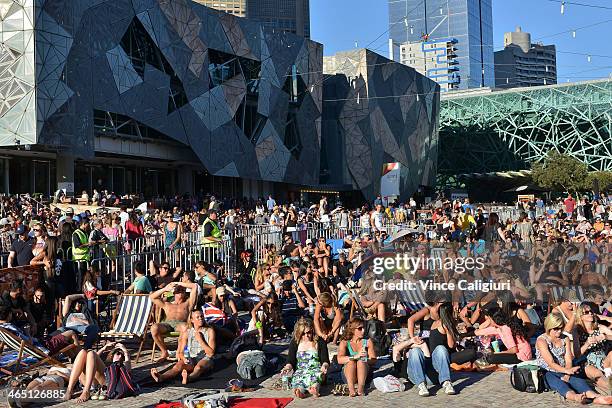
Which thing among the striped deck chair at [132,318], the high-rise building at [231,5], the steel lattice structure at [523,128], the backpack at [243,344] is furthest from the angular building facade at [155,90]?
the high-rise building at [231,5]

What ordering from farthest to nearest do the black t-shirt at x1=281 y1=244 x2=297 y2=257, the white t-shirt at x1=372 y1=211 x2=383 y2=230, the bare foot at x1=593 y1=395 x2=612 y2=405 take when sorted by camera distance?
the white t-shirt at x1=372 y1=211 x2=383 y2=230 → the black t-shirt at x1=281 y1=244 x2=297 y2=257 → the bare foot at x1=593 y1=395 x2=612 y2=405

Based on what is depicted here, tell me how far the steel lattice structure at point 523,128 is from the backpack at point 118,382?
82651 mm

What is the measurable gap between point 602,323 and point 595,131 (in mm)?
80575

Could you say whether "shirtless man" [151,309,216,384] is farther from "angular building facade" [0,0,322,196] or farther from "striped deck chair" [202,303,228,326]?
"angular building facade" [0,0,322,196]

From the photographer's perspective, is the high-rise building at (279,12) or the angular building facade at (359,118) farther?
the high-rise building at (279,12)

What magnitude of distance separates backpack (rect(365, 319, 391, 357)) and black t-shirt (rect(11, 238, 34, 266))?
6332mm

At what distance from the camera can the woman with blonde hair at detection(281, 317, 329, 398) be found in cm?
877

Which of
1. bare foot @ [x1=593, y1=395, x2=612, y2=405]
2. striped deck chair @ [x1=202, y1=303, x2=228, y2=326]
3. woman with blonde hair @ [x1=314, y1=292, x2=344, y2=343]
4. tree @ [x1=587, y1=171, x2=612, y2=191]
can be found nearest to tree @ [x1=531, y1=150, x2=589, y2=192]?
tree @ [x1=587, y1=171, x2=612, y2=191]

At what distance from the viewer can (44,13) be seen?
31875 mm

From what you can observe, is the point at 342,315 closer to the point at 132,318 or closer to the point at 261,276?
the point at 132,318

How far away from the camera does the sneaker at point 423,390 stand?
8.59 m

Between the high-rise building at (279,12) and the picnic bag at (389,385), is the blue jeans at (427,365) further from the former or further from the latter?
the high-rise building at (279,12)

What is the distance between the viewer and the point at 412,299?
11320 mm
